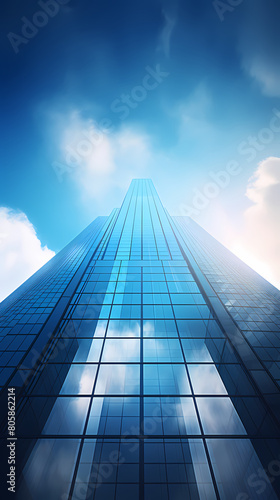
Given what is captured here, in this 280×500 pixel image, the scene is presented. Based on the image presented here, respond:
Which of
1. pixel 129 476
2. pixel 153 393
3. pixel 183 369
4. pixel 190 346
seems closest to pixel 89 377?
pixel 153 393

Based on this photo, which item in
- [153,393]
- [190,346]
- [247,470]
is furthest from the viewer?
[190,346]

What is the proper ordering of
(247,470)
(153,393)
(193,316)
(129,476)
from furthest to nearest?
1. (193,316)
2. (153,393)
3. (247,470)
4. (129,476)

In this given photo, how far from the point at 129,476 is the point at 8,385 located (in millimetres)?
7123

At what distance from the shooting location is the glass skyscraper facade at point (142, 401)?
339 inches

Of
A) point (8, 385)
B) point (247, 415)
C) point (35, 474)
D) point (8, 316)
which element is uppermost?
point (8, 385)

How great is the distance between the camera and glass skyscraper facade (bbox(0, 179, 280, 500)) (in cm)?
860

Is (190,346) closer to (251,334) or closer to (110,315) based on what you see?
(110,315)

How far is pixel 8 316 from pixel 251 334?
28.0 meters

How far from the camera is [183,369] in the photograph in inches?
498

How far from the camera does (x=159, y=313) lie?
17391 millimetres

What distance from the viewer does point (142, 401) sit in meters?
10.9

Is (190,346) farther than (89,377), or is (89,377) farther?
(190,346)

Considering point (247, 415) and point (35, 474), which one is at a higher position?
point (247, 415)

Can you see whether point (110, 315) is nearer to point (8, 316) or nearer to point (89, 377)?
point (89, 377)
